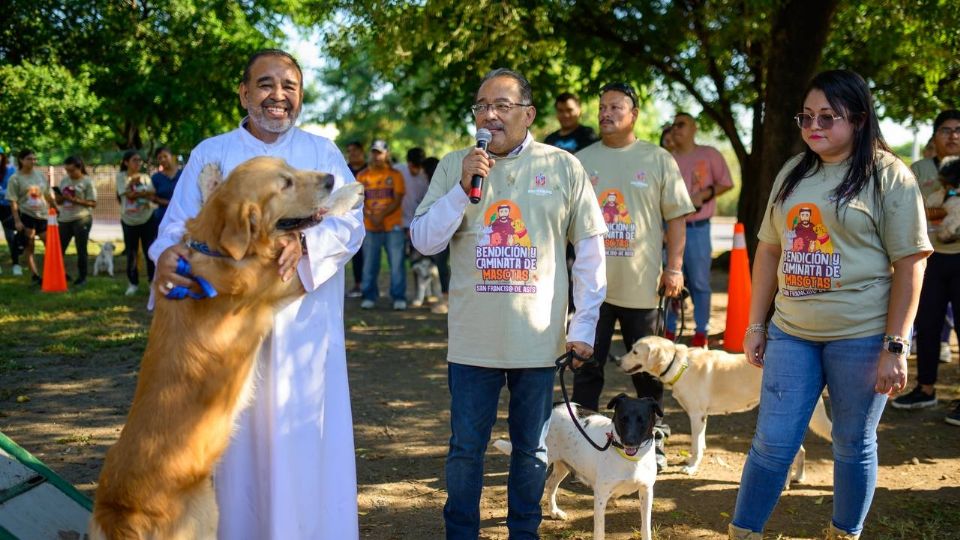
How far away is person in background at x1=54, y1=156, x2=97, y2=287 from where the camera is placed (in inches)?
545

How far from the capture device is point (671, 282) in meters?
5.79

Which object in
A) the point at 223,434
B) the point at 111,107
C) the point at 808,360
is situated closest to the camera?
the point at 223,434

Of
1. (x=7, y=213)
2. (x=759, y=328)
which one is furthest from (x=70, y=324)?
(x=759, y=328)

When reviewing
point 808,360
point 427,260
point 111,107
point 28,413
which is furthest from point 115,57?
point 808,360

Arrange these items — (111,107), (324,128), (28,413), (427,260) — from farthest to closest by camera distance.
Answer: (324,128)
(111,107)
(427,260)
(28,413)

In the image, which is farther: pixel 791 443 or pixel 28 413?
pixel 28 413

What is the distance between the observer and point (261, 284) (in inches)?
135

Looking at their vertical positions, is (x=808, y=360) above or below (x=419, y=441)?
above

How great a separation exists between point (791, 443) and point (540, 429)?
119 centimetres

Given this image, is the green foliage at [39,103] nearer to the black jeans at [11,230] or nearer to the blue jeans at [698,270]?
the black jeans at [11,230]

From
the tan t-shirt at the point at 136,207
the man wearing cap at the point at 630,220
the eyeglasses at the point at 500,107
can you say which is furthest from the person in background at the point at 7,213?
the eyeglasses at the point at 500,107

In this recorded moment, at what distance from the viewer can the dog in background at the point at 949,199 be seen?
21.6 feet

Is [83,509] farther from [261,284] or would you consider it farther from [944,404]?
[944,404]

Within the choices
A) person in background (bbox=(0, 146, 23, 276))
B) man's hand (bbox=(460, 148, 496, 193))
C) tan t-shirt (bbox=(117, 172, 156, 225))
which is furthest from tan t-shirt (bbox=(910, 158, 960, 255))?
person in background (bbox=(0, 146, 23, 276))
